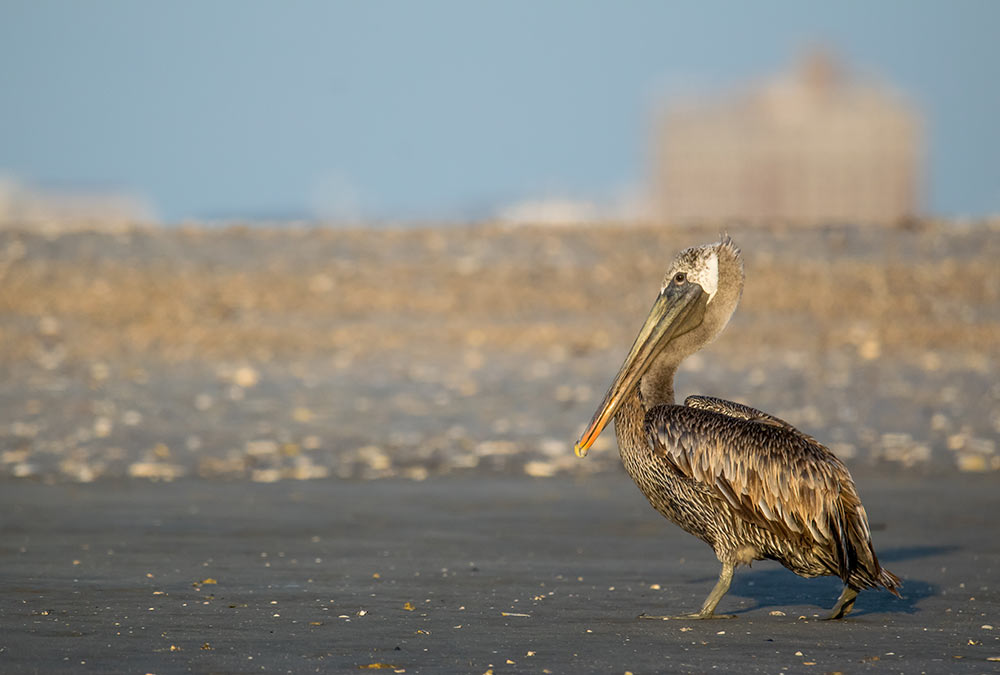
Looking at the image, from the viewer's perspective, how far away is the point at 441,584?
6.81 meters

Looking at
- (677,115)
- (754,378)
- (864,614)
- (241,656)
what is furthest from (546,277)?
(677,115)

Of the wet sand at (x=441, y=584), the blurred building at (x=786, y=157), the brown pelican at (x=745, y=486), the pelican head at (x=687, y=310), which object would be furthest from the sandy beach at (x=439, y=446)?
the blurred building at (x=786, y=157)

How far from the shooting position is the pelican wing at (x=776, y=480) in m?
6.06

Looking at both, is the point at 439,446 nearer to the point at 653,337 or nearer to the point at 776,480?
the point at 653,337

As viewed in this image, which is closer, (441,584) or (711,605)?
(711,605)

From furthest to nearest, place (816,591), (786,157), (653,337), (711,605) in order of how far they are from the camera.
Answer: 1. (786,157)
2. (816,591)
3. (653,337)
4. (711,605)

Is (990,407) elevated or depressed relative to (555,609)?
elevated

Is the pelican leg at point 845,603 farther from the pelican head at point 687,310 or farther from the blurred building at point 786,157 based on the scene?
the blurred building at point 786,157

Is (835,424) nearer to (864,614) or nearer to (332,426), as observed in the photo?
(332,426)

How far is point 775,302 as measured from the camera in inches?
671

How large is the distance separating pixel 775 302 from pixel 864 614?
10.8 m

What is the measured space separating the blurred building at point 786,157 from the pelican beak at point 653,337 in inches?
6415

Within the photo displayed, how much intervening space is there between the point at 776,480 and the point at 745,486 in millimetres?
117

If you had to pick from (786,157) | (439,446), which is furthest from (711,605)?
(786,157)
